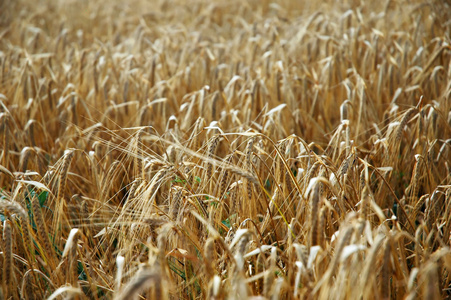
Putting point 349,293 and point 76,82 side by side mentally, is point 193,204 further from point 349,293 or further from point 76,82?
point 76,82

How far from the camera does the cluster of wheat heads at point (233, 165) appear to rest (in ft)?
3.26

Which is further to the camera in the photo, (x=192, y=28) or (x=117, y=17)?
(x=117, y=17)

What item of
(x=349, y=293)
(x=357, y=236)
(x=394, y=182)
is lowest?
(x=394, y=182)

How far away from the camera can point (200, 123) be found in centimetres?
149

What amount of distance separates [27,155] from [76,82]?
119cm

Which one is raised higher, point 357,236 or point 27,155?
point 357,236

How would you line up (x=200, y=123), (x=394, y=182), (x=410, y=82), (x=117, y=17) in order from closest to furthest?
(x=200, y=123) < (x=394, y=182) < (x=410, y=82) < (x=117, y=17)

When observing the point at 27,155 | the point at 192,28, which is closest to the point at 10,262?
the point at 27,155

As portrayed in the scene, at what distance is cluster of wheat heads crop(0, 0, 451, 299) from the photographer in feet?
3.26

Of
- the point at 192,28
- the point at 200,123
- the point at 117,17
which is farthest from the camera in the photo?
the point at 117,17

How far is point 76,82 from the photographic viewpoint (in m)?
2.60

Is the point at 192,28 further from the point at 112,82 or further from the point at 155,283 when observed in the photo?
the point at 155,283

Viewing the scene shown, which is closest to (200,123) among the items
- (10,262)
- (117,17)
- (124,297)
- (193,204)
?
(193,204)

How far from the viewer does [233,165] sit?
4.19 feet
